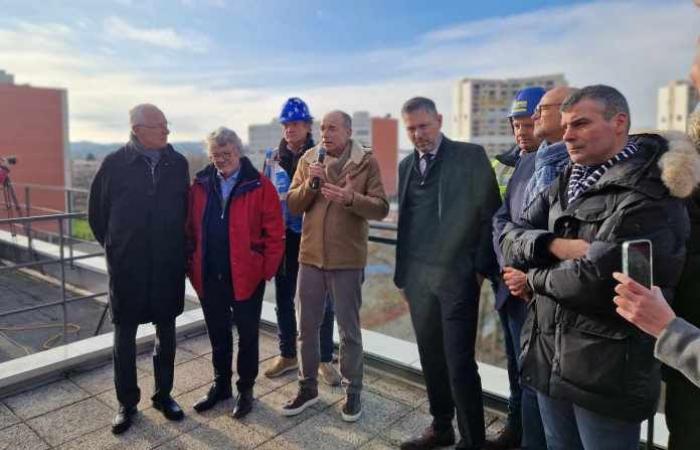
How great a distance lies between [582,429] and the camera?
1.53 meters

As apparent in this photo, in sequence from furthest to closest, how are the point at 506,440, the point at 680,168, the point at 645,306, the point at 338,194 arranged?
the point at 338,194, the point at 506,440, the point at 680,168, the point at 645,306

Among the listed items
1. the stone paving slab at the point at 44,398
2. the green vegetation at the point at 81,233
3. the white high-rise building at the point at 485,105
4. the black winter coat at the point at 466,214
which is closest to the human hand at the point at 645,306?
the black winter coat at the point at 466,214

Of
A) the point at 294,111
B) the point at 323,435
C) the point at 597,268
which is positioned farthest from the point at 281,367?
the point at 597,268

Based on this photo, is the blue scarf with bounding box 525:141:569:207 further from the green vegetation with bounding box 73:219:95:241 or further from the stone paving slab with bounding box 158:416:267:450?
the green vegetation with bounding box 73:219:95:241

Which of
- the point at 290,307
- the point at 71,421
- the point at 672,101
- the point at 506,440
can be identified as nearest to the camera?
the point at 506,440

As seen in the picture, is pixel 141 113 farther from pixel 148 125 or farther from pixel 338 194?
pixel 338 194

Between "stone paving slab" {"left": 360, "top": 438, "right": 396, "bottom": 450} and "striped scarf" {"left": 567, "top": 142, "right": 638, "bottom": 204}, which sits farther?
"stone paving slab" {"left": 360, "top": 438, "right": 396, "bottom": 450}

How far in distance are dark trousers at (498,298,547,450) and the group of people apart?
1cm

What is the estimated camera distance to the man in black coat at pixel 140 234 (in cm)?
264

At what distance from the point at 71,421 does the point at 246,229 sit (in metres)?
1.41

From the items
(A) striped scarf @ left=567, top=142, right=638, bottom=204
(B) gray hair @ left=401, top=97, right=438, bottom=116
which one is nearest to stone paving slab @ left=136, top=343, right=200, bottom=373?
(B) gray hair @ left=401, top=97, right=438, bottom=116

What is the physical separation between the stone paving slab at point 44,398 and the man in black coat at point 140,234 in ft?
1.53

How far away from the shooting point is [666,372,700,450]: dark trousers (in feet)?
5.10

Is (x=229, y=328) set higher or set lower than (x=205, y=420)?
higher
